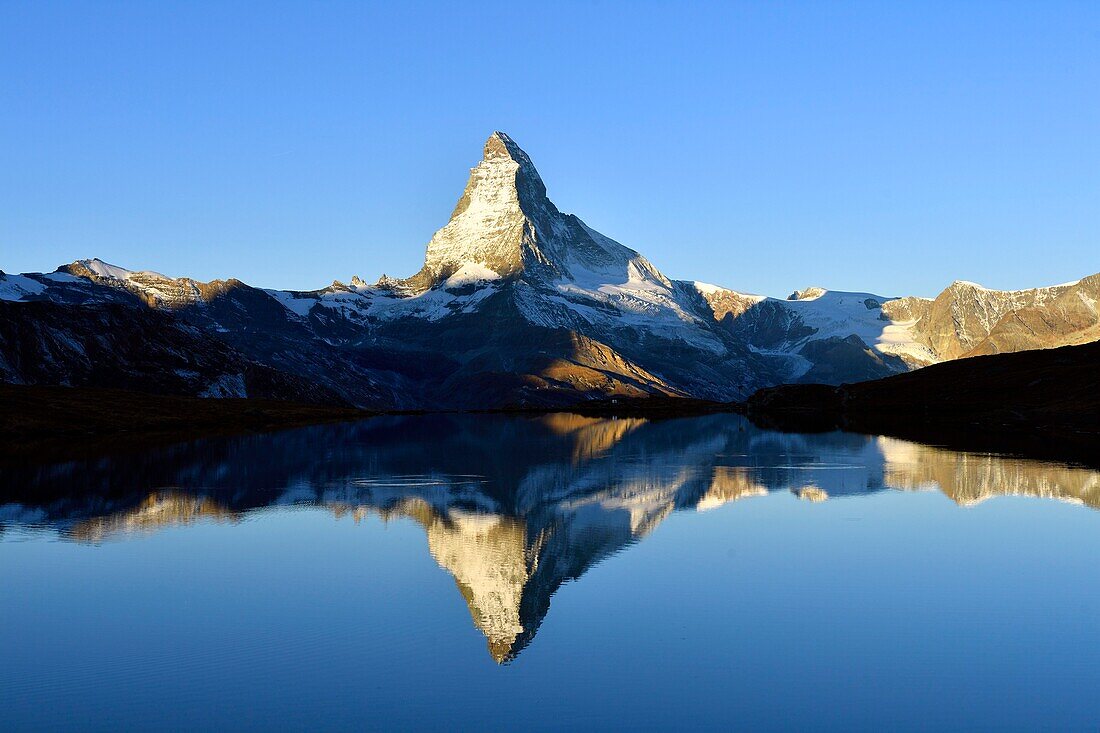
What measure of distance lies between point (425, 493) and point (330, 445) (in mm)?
54176

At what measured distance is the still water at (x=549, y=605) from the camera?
2756 cm

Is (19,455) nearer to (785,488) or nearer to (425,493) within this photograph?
(425,493)

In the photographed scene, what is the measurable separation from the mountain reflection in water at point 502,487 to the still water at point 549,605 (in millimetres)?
427

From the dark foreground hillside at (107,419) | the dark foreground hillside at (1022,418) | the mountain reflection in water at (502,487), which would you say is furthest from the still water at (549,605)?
the dark foreground hillside at (107,419)

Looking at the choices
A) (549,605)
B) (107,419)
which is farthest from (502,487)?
(107,419)

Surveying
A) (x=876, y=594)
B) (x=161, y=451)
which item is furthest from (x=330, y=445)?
(x=876, y=594)

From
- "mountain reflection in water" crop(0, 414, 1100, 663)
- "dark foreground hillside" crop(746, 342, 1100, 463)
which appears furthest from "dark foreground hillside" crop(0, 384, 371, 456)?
"dark foreground hillside" crop(746, 342, 1100, 463)

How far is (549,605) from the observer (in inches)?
1564

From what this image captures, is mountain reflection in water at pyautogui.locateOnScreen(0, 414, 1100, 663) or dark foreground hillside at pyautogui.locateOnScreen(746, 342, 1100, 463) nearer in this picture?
mountain reflection in water at pyautogui.locateOnScreen(0, 414, 1100, 663)

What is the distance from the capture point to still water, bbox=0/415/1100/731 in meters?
27.6

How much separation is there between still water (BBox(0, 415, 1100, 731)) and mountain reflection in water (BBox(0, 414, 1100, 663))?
0.43 metres

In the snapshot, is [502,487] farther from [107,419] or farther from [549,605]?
[107,419]

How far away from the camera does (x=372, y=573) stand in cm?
4556

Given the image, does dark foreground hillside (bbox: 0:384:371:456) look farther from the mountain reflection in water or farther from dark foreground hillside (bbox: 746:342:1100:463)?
dark foreground hillside (bbox: 746:342:1100:463)
